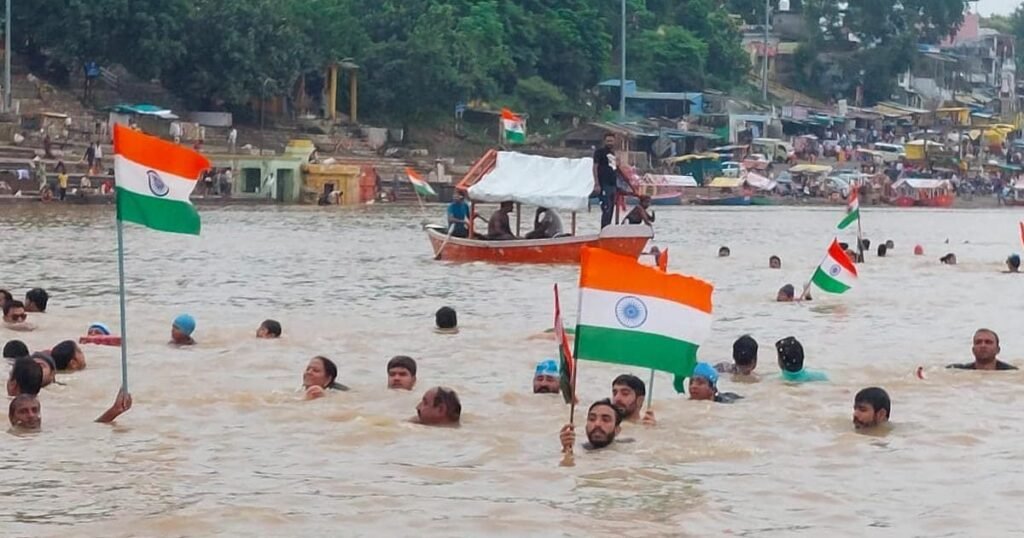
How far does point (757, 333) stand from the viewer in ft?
62.0

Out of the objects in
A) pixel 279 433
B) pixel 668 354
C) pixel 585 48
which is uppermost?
pixel 585 48

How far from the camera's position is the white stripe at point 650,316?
10.1 meters

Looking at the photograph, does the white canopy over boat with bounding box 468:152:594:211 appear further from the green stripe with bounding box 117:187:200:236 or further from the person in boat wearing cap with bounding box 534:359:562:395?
the green stripe with bounding box 117:187:200:236

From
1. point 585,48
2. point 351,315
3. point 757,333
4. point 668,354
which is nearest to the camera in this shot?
point 668,354

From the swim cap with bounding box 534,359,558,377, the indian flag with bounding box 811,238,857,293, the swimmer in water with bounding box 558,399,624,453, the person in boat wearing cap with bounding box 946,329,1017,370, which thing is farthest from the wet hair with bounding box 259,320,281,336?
the swimmer in water with bounding box 558,399,624,453

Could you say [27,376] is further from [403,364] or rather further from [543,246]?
[543,246]

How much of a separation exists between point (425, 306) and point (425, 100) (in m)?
45.9

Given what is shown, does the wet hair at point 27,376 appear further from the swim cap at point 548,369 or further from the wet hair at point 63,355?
the swim cap at point 548,369

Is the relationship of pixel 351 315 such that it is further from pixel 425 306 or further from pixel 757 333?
pixel 757 333

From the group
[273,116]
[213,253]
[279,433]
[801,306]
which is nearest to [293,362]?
[279,433]

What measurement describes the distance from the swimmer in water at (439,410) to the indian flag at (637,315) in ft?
7.42

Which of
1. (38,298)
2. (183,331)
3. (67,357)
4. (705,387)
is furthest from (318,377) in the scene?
(38,298)


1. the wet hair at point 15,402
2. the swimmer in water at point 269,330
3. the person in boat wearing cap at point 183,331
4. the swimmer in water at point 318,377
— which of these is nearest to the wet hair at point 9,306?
the person in boat wearing cap at point 183,331

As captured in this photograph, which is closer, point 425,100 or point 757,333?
point 757,333
